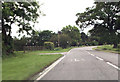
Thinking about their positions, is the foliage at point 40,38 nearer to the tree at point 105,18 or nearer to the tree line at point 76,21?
the tree line at point 76,21

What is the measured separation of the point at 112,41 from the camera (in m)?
38.6

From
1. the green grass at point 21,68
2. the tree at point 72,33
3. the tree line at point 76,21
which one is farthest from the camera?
the tree at point 72,33

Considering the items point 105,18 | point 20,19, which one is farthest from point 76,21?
point 20,19

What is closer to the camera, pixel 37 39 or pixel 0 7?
pixel 0 7

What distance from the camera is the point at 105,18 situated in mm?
42938

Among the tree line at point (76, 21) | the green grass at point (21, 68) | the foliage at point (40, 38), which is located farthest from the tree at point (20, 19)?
the foliage at point (40, 38)

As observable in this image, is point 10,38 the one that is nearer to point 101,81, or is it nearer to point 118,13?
point 101,81

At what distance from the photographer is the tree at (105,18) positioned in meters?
39.3

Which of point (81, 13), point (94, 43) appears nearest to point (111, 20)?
point (81, 13)

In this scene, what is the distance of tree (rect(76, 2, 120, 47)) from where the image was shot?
39.3 meters

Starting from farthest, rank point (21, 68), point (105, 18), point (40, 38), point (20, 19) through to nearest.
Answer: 1. point (40, 38)
2. point (105, 18)
3. point (20, 19)
4. point (21, 68)

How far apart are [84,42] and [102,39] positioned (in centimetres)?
9669

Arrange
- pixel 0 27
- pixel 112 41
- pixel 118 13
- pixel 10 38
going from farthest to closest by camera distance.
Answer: pixel 118 13 → pixel 112 41 → pixel 10 38 → pixel 0 27

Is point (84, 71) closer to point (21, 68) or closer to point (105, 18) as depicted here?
point (21, 68)
